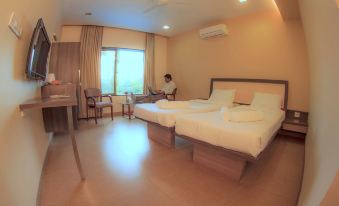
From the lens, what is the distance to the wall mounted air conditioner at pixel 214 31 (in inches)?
174

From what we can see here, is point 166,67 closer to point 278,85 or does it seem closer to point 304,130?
point 278,85

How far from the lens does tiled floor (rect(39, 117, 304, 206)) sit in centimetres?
174

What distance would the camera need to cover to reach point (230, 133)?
2.02 m

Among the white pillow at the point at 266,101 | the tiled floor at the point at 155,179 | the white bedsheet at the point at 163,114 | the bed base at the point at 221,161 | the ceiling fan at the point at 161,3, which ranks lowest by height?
the tiled floor at the point at 155,179

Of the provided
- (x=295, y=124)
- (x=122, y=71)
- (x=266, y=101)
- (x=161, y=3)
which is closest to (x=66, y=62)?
(x=122, y=71)

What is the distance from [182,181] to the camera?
6.75 ft

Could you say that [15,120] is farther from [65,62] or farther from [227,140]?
[65,62]

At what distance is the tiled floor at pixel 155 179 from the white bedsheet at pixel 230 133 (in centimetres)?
44

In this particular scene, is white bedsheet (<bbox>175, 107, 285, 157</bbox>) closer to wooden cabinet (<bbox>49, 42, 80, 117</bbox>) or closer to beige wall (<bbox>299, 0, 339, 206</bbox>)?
beige wall (<bbox>299, 0, 339, 206</bbox>)

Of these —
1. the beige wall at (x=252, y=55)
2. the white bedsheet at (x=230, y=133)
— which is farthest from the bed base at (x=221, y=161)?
the beige wall at (x=252, y=55)

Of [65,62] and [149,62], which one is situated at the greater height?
[149,62]

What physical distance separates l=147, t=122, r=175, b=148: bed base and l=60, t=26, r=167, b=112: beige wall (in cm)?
282

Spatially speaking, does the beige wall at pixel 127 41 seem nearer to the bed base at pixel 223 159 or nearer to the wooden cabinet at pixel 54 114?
the wooden cabinet at pixel 54 114

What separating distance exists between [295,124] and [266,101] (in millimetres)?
682
